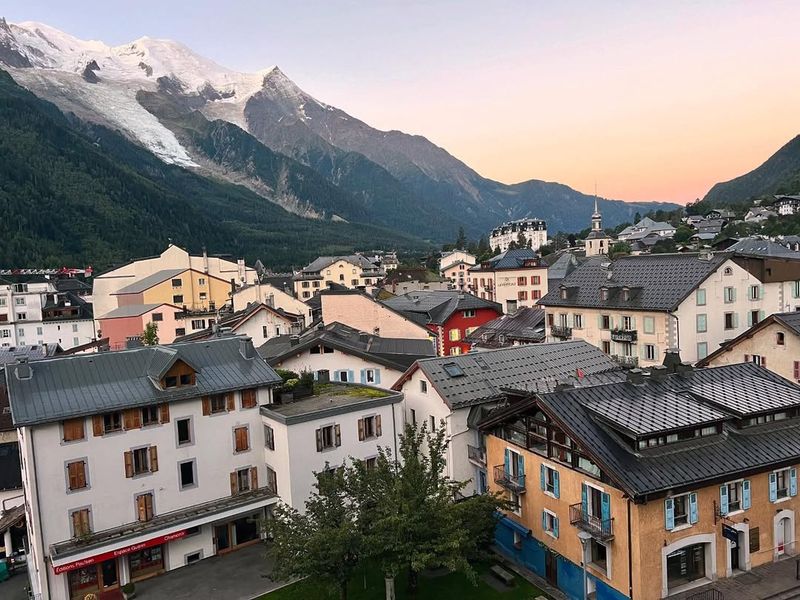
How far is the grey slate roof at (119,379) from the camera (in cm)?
3147

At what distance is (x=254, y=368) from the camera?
127ft

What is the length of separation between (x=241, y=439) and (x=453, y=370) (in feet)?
45.5

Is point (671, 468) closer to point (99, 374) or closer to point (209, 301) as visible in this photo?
point (99, 374)

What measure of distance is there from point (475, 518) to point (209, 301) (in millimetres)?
97719

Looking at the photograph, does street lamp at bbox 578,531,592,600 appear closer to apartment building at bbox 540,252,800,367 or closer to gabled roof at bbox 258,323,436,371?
gabled roof at bbox 258,323,436,371

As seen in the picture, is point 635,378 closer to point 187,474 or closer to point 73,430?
point 187,474

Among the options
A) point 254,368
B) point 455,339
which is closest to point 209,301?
point 455,339

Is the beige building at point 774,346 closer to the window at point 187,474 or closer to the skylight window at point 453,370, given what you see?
the skylight window at point 453,370

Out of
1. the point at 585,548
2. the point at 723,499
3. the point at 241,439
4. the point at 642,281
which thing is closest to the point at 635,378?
the point at 723,499

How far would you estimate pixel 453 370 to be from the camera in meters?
38.7

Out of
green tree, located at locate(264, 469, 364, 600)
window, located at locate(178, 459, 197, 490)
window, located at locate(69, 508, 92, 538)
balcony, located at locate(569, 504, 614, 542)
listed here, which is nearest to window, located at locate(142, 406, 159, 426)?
window, located at locate(178, 459, 197, 490)

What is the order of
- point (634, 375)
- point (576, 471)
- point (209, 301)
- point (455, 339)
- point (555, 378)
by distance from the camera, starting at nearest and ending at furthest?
point (576, 471) < point (634, 375) < point (555, 378) < point (455, 339) < point (209, 301)

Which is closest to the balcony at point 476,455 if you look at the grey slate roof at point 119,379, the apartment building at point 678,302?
the grey slate roof at point 119,379

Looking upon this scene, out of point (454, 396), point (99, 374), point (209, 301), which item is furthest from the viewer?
point (209, 301)
